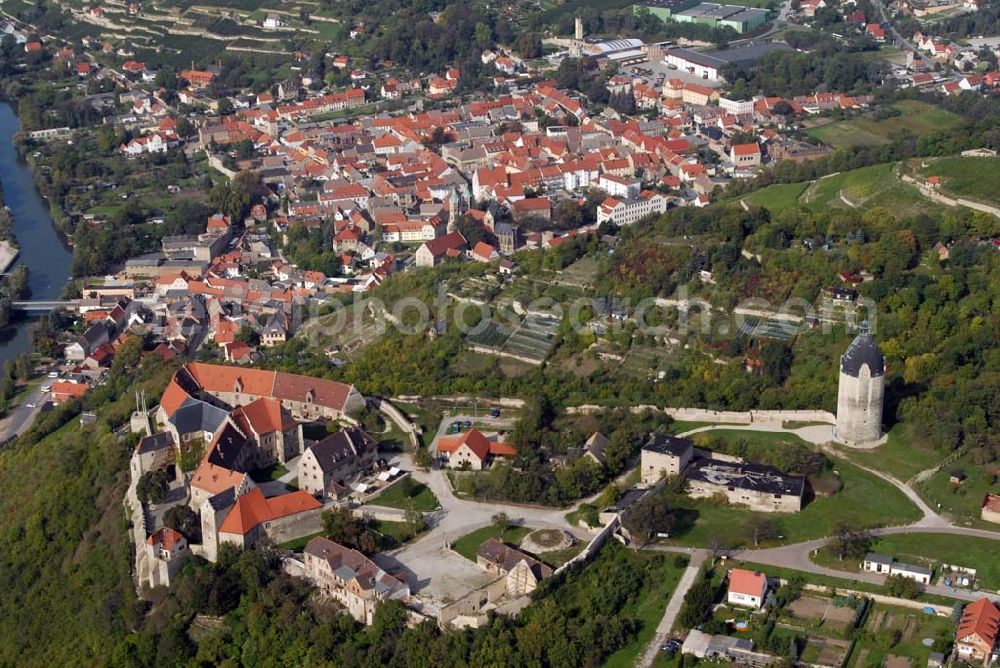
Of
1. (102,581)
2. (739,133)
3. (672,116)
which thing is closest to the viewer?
(102,581)

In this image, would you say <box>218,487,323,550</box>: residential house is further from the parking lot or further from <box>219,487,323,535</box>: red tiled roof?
the parking lot

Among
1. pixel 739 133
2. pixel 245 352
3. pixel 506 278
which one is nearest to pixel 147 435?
pixel 245 352

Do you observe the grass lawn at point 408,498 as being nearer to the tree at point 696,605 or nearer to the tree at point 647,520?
the tree at point 647,520

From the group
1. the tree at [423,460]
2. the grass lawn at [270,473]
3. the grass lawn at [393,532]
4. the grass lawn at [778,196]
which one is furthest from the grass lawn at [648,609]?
the grass lawn at [778,196]

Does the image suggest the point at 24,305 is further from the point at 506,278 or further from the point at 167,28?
the point at 167,28

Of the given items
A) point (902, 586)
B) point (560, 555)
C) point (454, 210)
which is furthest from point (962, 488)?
point (454, 210)

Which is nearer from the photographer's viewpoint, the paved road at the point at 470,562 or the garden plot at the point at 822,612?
the garden plot at the point at 822,612
